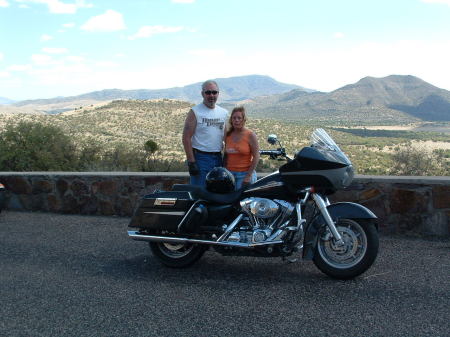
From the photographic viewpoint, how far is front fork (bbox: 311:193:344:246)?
506 centimetres

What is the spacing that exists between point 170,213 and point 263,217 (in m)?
1.10

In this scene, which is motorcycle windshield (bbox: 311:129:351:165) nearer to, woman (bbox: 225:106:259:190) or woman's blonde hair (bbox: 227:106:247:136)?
woman (bbox: 225:106:259:190)

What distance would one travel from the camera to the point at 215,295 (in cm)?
491

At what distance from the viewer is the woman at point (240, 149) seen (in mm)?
6117

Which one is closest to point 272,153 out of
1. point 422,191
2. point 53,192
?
point 422,191

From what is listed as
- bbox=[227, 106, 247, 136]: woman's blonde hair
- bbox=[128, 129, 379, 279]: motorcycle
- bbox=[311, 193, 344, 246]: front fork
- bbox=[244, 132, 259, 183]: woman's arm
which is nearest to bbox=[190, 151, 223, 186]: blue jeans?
bbox=[227, 106, 247, 136]: woman's blonde hair

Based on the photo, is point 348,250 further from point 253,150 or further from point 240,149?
point 240,149

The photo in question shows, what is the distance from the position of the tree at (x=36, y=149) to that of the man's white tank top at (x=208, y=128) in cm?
1039

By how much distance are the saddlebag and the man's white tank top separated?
880 mm

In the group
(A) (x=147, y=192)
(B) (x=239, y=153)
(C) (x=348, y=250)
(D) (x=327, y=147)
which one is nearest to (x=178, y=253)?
(B) (x=239, y=153)

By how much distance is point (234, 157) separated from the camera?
618 cm

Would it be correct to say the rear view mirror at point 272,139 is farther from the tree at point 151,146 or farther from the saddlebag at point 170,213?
the tree at point 151,146

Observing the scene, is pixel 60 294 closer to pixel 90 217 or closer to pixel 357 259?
pixel 357 259

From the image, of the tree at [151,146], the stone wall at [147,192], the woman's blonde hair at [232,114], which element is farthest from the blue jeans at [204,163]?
the tree at [151,146]
